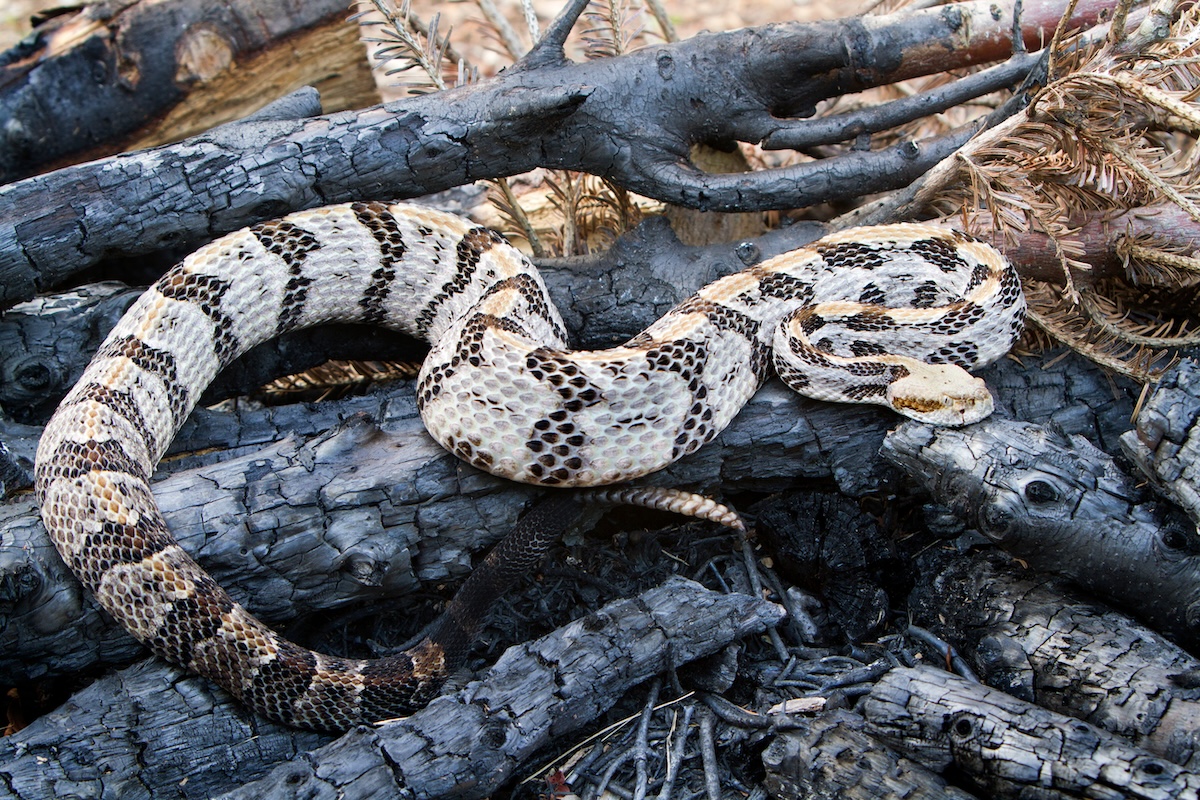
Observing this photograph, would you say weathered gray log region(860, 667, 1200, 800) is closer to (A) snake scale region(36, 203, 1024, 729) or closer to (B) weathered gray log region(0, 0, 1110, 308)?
(A) snake scale region(36, 203, 1024, 729)

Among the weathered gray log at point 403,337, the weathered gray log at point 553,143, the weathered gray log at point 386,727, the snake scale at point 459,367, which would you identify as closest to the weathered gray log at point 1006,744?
the weathered gray log at point 386,727

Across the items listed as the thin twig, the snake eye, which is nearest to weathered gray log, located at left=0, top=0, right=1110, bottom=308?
the snake eye

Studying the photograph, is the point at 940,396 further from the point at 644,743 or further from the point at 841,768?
the point at 644,743

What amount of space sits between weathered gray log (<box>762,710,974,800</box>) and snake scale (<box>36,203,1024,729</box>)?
1.16 meters

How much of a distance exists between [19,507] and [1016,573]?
3887 mm

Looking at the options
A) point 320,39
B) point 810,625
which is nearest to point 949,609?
point 810,625

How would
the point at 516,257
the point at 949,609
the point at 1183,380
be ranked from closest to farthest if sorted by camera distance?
the point at 1183,380, the point at 949,609, the point at 516,257

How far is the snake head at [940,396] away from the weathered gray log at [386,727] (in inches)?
38.7

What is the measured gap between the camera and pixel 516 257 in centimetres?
412

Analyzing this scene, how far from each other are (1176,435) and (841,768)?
1.60m

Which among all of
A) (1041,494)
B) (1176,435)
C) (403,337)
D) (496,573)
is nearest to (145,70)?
(403,337)

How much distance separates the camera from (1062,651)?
3.03 meters

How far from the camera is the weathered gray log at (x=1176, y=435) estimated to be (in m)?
2.96

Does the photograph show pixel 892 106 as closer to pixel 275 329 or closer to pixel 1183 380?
pixel 1183 380
